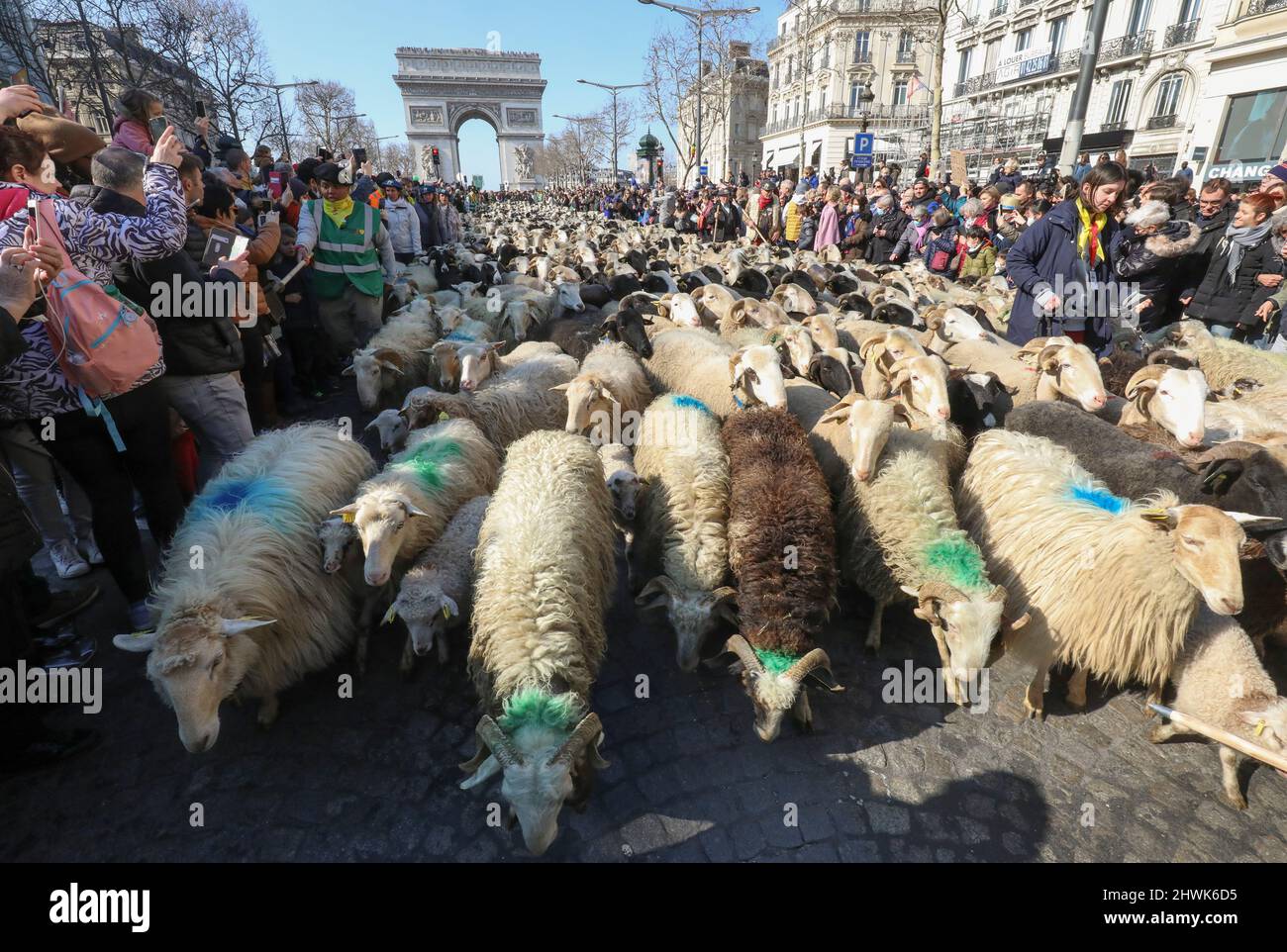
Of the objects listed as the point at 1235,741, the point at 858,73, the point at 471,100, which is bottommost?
the point at 1235,741

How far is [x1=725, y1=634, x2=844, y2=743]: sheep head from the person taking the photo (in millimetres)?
3033

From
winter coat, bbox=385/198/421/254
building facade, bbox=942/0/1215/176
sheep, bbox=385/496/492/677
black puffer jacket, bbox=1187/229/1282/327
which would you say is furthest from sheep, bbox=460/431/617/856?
building facade, bbox=942/0/1215/176

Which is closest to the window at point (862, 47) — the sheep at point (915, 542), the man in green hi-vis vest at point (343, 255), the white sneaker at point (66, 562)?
the man in green hi-vis vest at point (343, 255)

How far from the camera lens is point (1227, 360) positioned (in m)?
5.82

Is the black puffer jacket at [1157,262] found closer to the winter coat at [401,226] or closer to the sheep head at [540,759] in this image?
the sheep head at [540,759]

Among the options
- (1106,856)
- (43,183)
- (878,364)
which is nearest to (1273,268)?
(878,364)

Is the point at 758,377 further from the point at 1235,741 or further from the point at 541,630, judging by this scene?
the point at 1235,741

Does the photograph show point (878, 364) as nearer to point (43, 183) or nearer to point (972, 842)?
point (972, 842)

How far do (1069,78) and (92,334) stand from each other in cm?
4908

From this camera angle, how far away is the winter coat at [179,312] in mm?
3438

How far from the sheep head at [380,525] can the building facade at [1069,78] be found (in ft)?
99.8

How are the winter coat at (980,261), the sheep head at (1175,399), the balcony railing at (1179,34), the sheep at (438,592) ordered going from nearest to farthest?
the sheep at (438,592)
the sheep head at (1175,399)
the winter coat at (980,261)
the balcony railing at (1179,34)

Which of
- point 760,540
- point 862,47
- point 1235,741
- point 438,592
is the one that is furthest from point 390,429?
point 862,47

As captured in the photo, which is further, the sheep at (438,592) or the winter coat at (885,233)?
the winter coat at (885,233)
